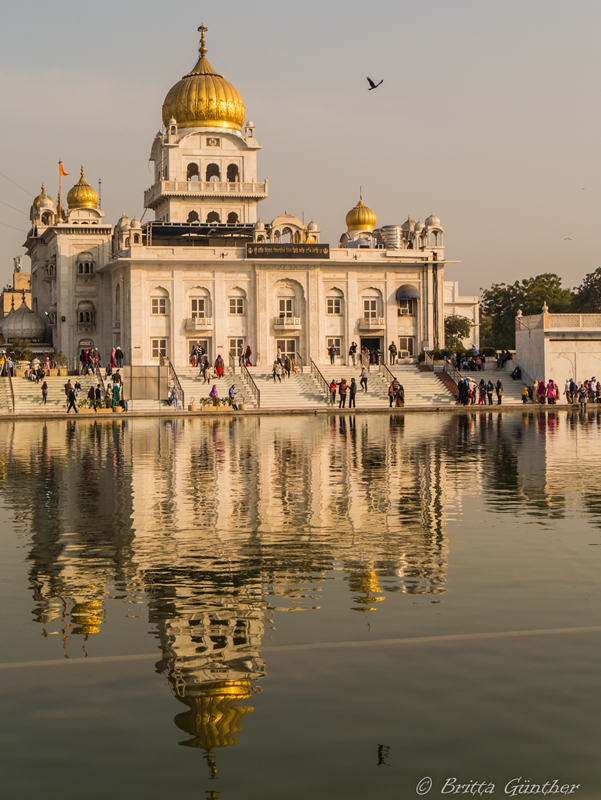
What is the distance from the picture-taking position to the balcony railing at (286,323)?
58.2 metres

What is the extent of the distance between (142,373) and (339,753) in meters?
41.6

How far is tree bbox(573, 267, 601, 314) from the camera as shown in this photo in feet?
263

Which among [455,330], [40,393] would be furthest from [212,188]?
[455,330]

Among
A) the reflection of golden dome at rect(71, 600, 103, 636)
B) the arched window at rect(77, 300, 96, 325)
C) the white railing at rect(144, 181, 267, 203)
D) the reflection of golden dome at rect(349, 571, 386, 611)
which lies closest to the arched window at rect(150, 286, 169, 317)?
the arched window at rect(77, 300, 96, 325)

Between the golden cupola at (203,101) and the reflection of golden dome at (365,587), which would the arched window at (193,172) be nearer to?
the golden cupola at (203,101)

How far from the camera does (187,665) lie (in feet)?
26.5

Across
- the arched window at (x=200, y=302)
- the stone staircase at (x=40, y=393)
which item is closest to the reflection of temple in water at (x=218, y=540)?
the stone staircase at (x=40, y=393)

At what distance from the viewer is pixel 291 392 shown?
Result: 48688mm

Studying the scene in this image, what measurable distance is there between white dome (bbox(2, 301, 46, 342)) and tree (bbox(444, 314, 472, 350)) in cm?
3004

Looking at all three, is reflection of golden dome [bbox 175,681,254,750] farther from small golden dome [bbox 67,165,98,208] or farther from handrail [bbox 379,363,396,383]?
small golden dome [bbox 67,165,98,208]

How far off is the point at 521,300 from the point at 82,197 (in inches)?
1423

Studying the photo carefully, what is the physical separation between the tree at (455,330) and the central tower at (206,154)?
22.8m

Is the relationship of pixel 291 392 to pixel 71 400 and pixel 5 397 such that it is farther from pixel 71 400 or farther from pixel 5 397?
pixel 5 397

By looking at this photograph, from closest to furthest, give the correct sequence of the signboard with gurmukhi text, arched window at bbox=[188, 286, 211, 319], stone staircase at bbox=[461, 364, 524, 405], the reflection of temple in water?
1. the reflection of temple in water
2. stone staircase at bbox=[461, 364, 524, 405]
3. arched window at bbox=[188, 286, 211, 319]
4. the signboard with gurmukhi text
